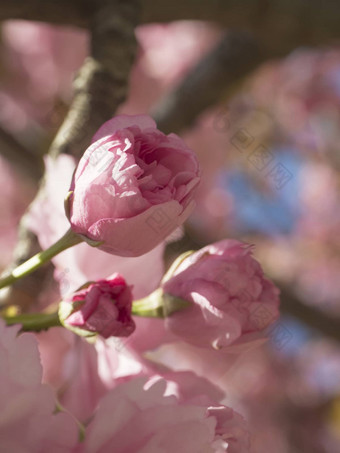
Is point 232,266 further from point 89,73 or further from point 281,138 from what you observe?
point 281,138

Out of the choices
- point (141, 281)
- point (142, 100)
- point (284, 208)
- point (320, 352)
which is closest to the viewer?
point (141, 281)

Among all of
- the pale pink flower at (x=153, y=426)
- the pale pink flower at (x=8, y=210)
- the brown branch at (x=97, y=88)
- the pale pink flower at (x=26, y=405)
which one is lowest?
the pale pink flower at (x=8, y=210)

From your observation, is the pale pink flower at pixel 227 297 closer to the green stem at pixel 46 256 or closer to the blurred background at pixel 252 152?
the green stem at pixel 46 256

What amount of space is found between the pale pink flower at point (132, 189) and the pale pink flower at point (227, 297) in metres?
0.08

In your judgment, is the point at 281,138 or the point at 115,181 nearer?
the point at 115,181

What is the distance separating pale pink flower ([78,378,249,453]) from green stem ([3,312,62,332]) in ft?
0.28

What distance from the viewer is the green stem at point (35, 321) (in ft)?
1.88

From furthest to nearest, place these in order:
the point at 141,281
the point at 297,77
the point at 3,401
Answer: the point at 297,77, the point at 141,281, the point at 3,401

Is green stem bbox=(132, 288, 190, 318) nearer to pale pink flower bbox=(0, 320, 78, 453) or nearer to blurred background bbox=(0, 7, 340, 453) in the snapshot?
pale pink flower bbox=(0, 320, 78, 453)

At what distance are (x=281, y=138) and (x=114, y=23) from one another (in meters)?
2.14

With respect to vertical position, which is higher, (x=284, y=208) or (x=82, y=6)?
(x=82, y=6)

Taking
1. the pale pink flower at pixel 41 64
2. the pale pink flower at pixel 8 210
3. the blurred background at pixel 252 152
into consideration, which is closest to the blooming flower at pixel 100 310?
the blurred background at pixel 252 152

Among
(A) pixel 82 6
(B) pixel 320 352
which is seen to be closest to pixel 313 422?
(B) pixel 320 352

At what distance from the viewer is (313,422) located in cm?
348
